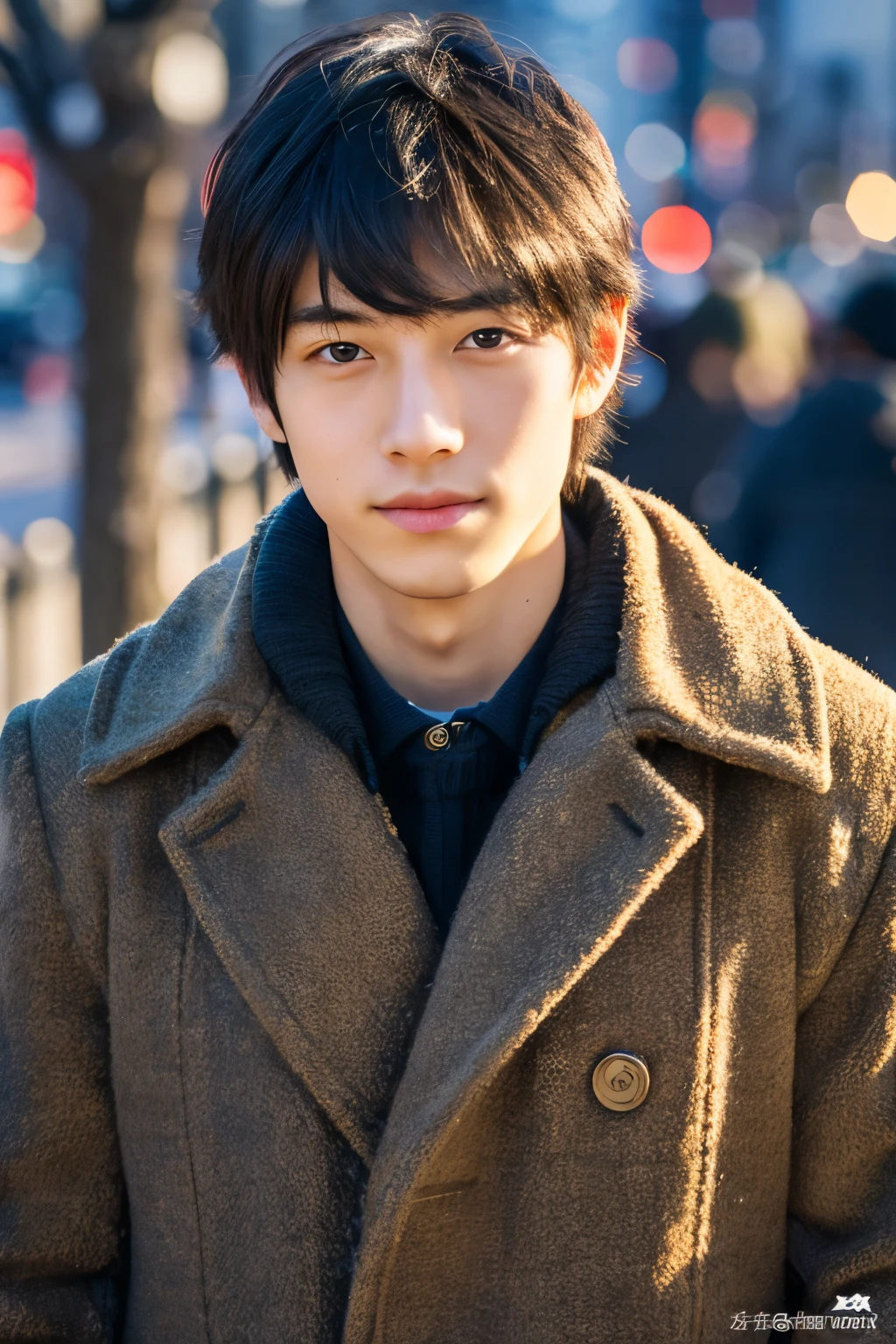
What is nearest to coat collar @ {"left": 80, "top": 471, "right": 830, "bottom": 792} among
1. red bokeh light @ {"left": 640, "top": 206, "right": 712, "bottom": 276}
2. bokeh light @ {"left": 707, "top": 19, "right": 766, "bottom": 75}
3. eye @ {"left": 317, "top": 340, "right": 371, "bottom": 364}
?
eye @ {"left": 317, "top": 340, "right": 371, "bottom": 364}

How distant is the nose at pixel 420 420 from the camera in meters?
1.91

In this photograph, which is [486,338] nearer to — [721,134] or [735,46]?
[721,134]

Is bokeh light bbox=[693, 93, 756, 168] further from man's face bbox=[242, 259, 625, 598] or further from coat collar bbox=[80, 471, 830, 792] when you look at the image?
man's face bbox=[242, 259, 625, 598]

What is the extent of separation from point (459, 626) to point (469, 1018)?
543mm

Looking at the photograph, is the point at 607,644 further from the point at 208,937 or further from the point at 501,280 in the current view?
the point at 208,937

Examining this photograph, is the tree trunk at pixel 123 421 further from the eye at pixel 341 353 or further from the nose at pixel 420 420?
the nose at pixel 420 420

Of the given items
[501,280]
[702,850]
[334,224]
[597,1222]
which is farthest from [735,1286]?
[334,224]

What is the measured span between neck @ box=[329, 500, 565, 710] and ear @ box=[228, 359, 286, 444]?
20cm

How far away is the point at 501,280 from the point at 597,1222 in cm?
115

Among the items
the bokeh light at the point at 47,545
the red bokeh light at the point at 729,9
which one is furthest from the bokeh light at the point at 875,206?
the bokeh light at the point at 47,545

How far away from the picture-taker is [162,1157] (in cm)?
201

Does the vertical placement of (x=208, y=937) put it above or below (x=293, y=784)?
below

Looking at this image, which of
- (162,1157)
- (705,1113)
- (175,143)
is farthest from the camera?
(175,143)

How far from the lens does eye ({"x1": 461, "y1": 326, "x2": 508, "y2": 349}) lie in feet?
6.45
